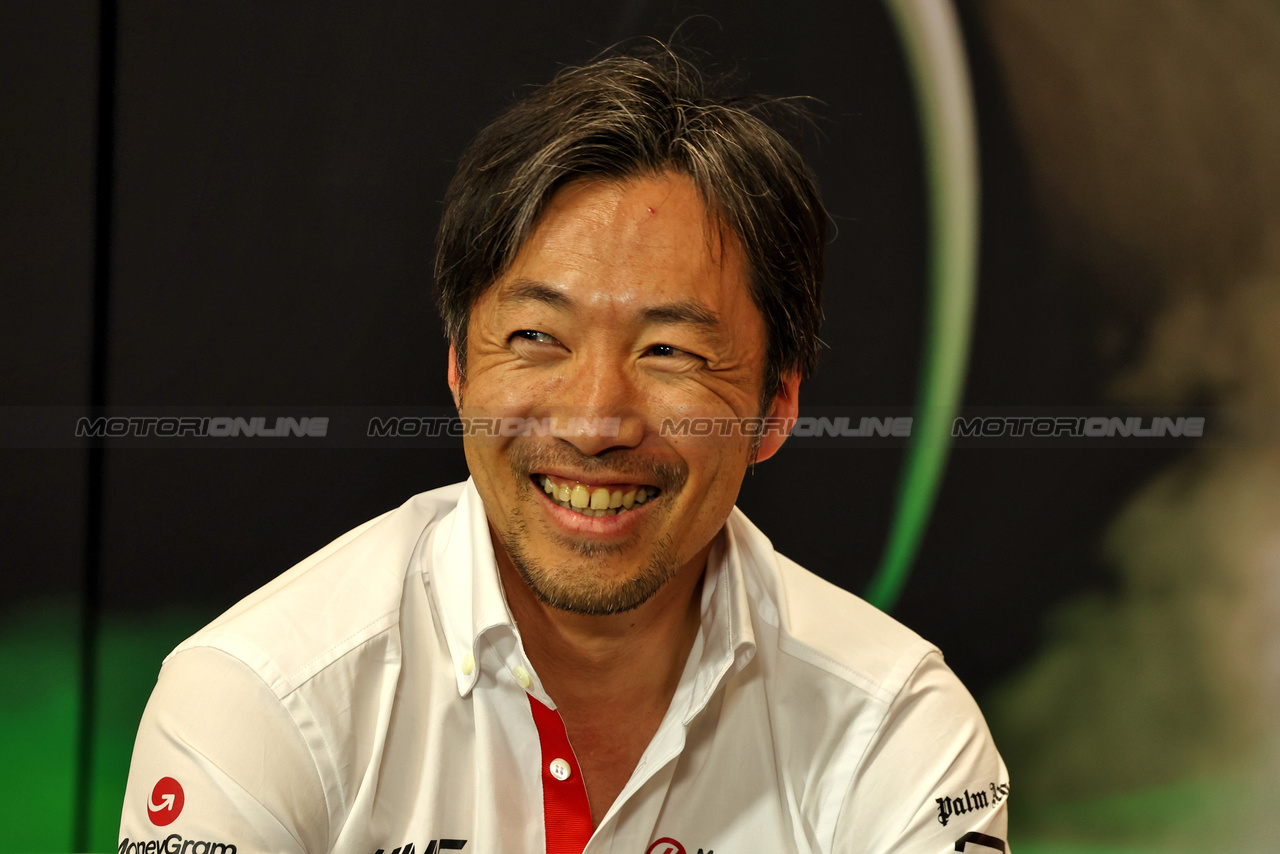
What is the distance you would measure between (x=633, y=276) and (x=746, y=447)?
27 centimetres

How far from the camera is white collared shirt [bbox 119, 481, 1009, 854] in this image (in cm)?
121

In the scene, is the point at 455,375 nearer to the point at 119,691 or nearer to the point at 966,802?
the point at 966,802

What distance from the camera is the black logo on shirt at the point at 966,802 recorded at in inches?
54.7

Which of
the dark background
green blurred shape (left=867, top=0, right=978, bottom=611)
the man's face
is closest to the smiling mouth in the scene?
Answer: the man's face

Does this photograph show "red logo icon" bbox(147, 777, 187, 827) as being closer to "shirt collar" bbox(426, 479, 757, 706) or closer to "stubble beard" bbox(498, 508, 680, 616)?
"shirt collar" bbox(426, 479, 757, 706)

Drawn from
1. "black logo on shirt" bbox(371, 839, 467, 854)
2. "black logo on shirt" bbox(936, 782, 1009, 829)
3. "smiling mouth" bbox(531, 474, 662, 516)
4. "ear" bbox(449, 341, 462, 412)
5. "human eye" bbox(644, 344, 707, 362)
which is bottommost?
"black logo on shirt" bbox(371, 839, 467, 854)

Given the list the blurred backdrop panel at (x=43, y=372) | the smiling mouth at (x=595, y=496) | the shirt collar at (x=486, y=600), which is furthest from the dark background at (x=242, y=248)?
the smiling mouth at (x=595, y=496)

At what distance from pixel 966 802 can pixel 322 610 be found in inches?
33.4

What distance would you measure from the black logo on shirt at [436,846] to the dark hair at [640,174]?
616 millimetres

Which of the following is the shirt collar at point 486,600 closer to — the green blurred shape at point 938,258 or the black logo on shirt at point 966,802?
the black logo on shirt at point 966,802

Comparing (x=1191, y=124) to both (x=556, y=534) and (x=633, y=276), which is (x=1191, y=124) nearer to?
(x=633, y=276)

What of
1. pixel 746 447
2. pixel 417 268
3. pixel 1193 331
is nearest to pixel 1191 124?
pixel 1193 331

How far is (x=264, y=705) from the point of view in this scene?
1.21m

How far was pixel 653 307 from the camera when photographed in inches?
51.8
